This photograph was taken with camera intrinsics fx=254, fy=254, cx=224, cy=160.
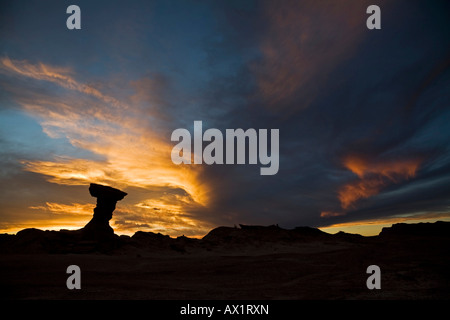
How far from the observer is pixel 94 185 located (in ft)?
138

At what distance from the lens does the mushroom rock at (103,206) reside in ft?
132

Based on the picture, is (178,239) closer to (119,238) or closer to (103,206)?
(119,238)

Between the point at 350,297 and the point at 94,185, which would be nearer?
the point at 350,297

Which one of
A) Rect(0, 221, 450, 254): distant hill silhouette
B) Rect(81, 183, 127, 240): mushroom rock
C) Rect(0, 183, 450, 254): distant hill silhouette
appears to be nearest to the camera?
Rect(0, 221, 450, 254): distant hill silhouette

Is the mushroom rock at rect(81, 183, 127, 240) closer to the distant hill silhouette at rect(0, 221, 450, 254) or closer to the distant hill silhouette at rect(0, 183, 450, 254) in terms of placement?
the distant hill silhouette at rect(0, 183, 450, 254)

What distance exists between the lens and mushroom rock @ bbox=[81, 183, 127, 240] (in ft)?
132

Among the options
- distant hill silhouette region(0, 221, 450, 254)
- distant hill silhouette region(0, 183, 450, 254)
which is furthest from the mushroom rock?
distant hill silhouette region(0, 221, 450, 254)

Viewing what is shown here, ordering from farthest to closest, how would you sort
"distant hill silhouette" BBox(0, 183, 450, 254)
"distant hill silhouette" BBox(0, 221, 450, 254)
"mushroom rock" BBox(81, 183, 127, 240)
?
"mushroom rock" BBox(81, 183, 127, 240)
"distant hill silhouette" BBox(0, 183, 450, 254)
"distant hill silhouette" BBox(0, 221, 450, 254)

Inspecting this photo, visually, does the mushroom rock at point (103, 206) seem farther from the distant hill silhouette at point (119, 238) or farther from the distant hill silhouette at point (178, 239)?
the distant hill silhouette at point (178, 239)

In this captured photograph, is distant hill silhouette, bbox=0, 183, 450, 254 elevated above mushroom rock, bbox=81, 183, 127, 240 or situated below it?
below
